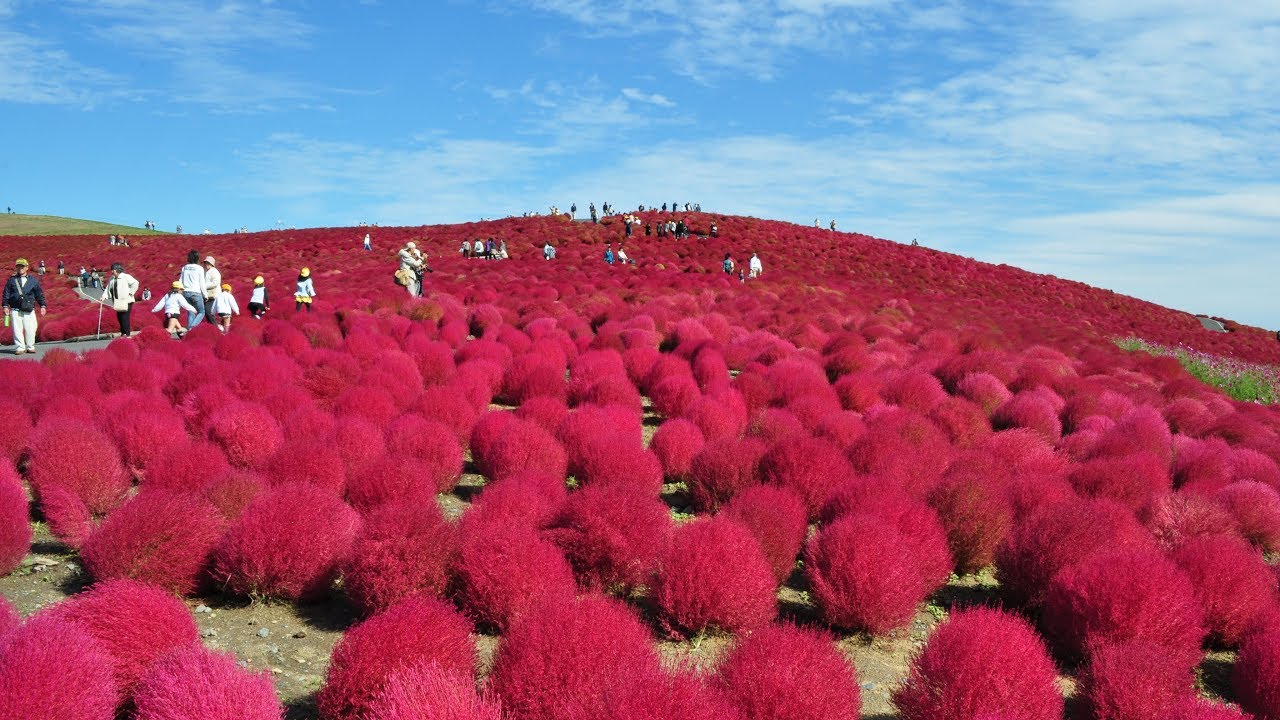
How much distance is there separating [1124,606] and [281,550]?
4195 millimetres

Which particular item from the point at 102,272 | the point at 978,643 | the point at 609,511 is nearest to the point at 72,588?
the point at 609,511

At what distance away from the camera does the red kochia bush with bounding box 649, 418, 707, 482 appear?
689 cm

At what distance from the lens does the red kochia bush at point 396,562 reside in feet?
13.4

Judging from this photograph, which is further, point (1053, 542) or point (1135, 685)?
point (1053, 542)

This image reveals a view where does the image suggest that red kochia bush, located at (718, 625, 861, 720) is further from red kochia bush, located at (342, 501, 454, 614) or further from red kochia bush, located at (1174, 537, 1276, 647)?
red kochia bush, located at (1174, 537, 1276, 647)

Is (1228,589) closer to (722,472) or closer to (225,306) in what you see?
(722,472)

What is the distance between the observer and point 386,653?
3.22 metres

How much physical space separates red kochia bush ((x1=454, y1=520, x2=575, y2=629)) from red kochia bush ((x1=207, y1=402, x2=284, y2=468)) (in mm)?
2589

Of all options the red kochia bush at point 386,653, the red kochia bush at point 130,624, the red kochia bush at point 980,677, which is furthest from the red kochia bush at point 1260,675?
the red kochia bush at point 130,624

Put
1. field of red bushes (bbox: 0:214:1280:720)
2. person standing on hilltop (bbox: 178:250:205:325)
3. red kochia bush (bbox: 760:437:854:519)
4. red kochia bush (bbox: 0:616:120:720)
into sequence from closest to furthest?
red kochia bush (bbox: 0:616:120:720), field of red bushes (bbox: 0:214:1280:720), red kochia bush (bbox: 760:437:854:519), person standing on hilltop (bbox: 178:250:205:325)

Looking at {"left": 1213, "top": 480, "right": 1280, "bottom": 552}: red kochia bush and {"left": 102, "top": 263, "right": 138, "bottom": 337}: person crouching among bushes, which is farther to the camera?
{"left": 102, "top": 263, "right": 138, "bottom": 337}: person crouching among bushes

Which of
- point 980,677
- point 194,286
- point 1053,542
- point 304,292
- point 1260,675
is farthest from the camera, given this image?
point 304,292

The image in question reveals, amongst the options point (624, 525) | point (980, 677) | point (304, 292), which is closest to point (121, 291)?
point (304, 292)

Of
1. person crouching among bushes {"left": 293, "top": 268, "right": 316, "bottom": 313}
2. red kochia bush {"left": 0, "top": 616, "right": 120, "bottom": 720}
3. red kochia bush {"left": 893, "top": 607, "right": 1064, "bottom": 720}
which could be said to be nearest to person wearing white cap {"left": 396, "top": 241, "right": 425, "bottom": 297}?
person crouching among bushes {"left": 293, "top": 268, "right": 316, "bottom": 313}
